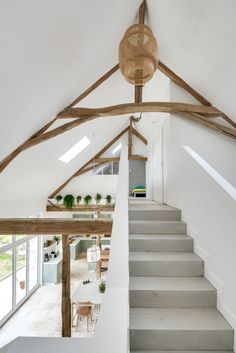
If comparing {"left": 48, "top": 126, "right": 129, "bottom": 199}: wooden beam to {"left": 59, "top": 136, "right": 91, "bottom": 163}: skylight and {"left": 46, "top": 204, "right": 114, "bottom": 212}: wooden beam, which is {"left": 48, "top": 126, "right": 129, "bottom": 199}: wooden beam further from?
{"left": 59, "top": 136, "right": 91, "bottom": 163}: skylight

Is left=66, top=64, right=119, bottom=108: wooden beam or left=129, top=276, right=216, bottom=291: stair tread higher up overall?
left=66, top=64, right=119, bottom=108: wooden beam

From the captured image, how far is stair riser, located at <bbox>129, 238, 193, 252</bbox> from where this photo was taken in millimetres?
3217

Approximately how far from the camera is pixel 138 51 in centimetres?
271

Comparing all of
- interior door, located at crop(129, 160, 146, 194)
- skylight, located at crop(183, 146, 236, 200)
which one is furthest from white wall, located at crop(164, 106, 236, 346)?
interior door, located at crop(129, 160, 146, 194)

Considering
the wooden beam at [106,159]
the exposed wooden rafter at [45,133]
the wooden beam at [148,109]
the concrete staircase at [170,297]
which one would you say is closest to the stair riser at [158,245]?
the concrete staircase at [170,297]

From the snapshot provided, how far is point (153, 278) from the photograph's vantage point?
9.29 feet

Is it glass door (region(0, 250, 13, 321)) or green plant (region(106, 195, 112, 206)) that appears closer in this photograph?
glass door (region(0, 250, 13, 321))

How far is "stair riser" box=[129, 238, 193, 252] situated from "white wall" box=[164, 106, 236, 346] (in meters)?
0.13

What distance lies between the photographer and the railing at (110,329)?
1.89 ft

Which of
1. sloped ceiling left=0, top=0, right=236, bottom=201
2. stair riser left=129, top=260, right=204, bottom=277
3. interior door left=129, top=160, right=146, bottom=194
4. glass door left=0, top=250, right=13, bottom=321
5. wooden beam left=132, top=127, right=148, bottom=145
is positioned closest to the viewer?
sloped ceiling left=0, top=0, right=236, bottom=201

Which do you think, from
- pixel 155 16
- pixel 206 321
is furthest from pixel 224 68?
pixel 206 321

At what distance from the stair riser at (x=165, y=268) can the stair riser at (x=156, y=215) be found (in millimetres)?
1034

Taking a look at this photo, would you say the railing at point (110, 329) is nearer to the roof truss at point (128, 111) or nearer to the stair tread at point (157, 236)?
the stair tread at point (157, 236)

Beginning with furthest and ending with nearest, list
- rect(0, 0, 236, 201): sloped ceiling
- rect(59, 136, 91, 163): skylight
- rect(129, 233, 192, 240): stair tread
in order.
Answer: rect(59, 136, 91, 163): skylight < rect(129, 233, 192, 240): stair tread < rect(0, 0, 236, 201): sloped ceiling
